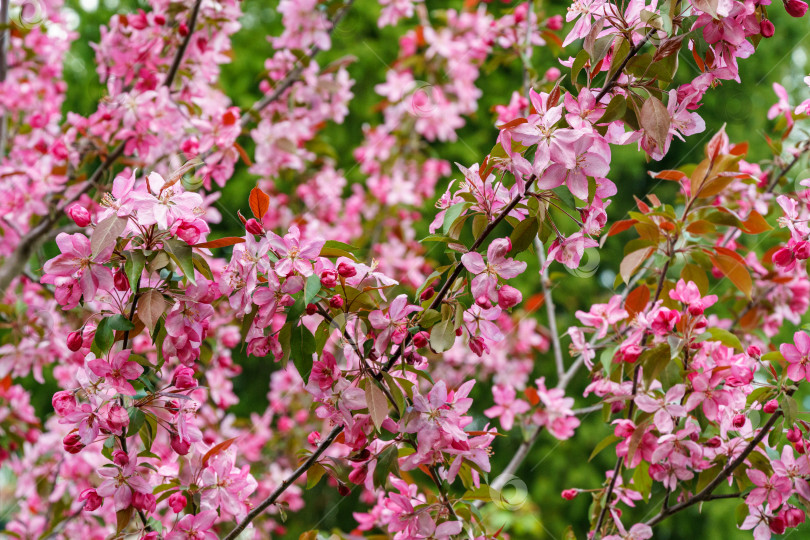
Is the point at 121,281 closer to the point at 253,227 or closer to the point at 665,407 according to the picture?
the point at 253,227

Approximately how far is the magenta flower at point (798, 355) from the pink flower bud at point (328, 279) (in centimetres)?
74

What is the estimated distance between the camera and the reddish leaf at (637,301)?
1356 mm

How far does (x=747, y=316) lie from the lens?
1.90 metres

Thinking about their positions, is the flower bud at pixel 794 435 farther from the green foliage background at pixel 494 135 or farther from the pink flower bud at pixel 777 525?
the green foliage background at pixel 494 135

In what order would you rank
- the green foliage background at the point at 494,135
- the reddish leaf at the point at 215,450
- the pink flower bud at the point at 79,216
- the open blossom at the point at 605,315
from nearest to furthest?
the pink flower bud at the point at 79,216 < the reddish leaf at the point at 215,450 < the open blossom at the point at 605,315 < the green foliage background at the point at 494,135

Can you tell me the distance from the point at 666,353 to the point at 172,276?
2.73ft

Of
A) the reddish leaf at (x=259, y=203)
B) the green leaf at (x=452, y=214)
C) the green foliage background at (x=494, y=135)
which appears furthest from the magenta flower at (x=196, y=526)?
the green foliage background at (x=494, y=135)

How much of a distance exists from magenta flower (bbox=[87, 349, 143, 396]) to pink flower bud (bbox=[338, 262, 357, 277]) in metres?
0.33

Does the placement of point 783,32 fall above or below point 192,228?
below

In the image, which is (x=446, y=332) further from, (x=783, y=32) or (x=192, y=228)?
(x=783, y=32)

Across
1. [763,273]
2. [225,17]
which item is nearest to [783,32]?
[763,273]

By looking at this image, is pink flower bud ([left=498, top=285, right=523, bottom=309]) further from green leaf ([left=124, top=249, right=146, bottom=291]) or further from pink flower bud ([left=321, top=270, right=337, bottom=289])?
green leaf ([left=124, top=249, right=146, bottom=291])

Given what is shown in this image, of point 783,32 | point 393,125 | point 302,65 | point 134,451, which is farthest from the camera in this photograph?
point 783,32

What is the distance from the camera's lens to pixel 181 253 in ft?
3.20
